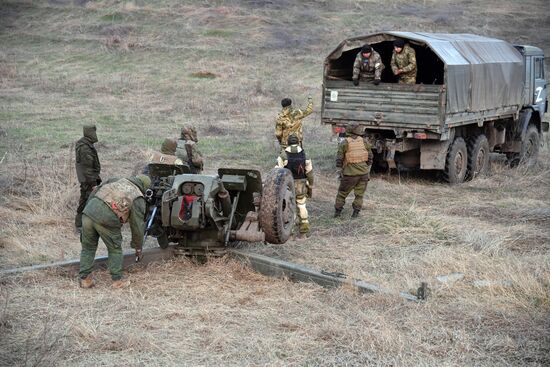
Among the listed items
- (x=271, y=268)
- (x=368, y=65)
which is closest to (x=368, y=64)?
(x=368, y=65)

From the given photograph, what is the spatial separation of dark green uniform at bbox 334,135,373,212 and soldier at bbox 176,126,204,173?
6.92 feet

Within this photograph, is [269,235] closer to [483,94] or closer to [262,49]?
[483,94]

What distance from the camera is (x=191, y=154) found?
9914 mm

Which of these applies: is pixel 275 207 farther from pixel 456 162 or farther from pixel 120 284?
pixel 456 162

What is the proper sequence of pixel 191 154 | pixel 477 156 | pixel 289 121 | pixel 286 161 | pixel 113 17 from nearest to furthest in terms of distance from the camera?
pixel 191 154
pixel 286 161
pixel 289 121
pixel 477 156
pixel 113 17

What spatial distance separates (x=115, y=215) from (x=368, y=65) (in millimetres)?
7325

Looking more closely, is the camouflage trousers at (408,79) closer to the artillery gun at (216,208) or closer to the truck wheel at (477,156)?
the truck wheel at (477,156)

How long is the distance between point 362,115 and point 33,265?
22.7 ft

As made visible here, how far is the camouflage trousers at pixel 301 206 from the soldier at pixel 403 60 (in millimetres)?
4247

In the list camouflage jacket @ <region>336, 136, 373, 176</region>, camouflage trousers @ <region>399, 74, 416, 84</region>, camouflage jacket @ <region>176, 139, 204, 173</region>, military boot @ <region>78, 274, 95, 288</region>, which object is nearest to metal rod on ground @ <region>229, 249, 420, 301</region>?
military boot @ <region>78, 274, 95, 288</region>

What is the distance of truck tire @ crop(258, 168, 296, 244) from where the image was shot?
7941 millimetres

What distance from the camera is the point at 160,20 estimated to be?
33.6 m

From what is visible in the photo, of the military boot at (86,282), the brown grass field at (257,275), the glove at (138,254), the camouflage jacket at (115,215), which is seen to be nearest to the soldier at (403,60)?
the brown grass field at (257,275)

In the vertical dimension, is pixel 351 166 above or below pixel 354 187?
above
